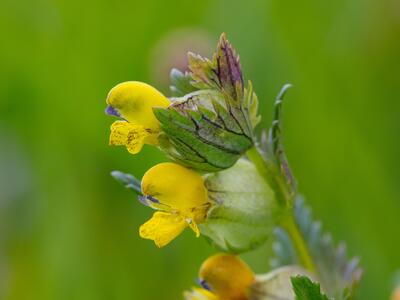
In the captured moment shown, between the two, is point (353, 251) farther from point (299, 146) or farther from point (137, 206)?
point (137, 206)

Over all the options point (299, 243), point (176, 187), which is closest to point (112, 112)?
point (176, 187)

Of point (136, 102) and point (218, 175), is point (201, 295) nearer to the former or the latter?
point (218, 175)

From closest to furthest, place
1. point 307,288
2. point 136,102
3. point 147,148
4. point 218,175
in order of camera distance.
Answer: point 307,288 < point 136,102 < point 218,175 < point 147,148

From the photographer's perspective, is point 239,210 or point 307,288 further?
point 239,210

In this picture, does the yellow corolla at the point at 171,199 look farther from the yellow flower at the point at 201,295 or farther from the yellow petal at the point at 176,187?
the yellow flower at the point at 201,295

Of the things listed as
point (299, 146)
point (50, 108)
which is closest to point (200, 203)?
point (299, 146)

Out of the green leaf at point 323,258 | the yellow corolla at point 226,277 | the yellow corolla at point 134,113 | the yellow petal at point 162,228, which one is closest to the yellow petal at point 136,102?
the yellow corolla at point 134,113
